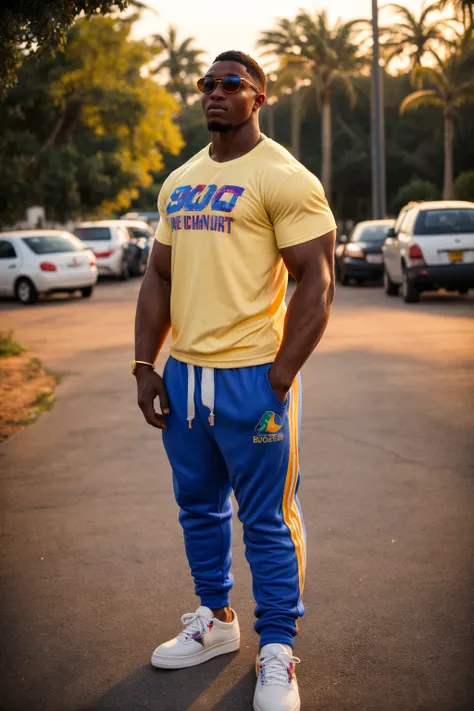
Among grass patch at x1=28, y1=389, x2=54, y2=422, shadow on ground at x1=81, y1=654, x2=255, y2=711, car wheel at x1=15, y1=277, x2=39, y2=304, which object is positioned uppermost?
shadow on ground at x1=81, y1=654, x2=255, y2=711

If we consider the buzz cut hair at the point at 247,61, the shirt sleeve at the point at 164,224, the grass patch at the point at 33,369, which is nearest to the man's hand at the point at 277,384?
the shirt sleeve at the point at 164,224

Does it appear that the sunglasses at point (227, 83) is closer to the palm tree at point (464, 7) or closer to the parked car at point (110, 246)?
the palm tree at point (464, 7)

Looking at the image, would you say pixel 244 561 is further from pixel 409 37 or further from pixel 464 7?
pixel 409 37

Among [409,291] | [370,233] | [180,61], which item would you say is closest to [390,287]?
[409,291]

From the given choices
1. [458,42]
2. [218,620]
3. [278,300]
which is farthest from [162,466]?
[458,42]

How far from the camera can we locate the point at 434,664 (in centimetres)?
359

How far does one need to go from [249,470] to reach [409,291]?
14480 millimetres

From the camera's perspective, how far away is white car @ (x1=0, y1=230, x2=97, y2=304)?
70.2 ft

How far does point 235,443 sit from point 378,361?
777cm

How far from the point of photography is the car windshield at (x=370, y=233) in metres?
22.9

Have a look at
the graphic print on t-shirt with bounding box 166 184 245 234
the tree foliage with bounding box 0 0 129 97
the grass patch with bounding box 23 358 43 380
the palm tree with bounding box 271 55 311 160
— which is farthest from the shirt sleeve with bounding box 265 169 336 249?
the palm tree with bounding box 271 55 311 160

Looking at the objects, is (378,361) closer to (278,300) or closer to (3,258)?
(278,300)

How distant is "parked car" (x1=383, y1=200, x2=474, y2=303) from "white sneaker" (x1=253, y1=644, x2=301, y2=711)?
1418 cm

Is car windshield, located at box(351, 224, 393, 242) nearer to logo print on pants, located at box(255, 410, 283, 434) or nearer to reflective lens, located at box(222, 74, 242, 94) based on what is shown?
reflective lens, located at box(222, 74, 242, 94)
